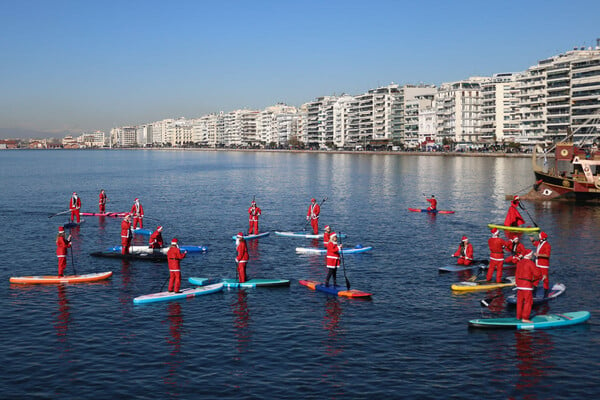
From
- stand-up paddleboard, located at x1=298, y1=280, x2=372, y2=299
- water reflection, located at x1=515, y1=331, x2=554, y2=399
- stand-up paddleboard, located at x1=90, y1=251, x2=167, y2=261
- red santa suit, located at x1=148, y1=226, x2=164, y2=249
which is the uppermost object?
red santa suit, located at x1=148, y1=226, x2=164, y2=249

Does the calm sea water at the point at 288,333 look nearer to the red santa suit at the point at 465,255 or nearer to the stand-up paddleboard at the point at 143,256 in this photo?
the stand-up paddleboard at the point at 143,256

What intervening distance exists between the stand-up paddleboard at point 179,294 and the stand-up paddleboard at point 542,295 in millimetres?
12060

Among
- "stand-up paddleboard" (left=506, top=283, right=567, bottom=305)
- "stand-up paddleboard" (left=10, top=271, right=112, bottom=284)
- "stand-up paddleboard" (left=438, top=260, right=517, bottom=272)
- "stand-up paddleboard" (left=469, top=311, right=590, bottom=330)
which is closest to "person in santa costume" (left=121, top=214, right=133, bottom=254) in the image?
"stand-up paddleboard" (left=10, top=271, right=112, bottom=284)

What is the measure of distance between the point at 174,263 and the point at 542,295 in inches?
586

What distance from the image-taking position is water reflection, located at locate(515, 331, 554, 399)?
1764 cm

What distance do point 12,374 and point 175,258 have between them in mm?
7842

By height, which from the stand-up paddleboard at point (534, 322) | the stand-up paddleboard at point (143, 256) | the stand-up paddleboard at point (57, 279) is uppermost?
the stand-up paddleboard at point (143, 256)

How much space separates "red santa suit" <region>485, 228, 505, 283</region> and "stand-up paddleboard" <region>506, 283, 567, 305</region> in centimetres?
193

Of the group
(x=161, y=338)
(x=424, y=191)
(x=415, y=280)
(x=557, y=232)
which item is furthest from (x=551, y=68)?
(x=161, y=338)

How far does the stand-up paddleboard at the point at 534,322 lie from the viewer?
2183cm

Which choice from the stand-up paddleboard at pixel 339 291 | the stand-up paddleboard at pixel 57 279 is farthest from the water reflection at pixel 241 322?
the stand-up paddleboard at pixel 57 279

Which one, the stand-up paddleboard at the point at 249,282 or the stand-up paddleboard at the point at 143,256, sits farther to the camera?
the stand-up paddleboard at the point at 143,256

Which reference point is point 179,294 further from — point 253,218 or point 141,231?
point 141,231

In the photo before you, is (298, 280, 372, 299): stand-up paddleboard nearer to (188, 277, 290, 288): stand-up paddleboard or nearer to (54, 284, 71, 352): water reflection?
(188, 277, 290, 288): stand-up paddleboard
